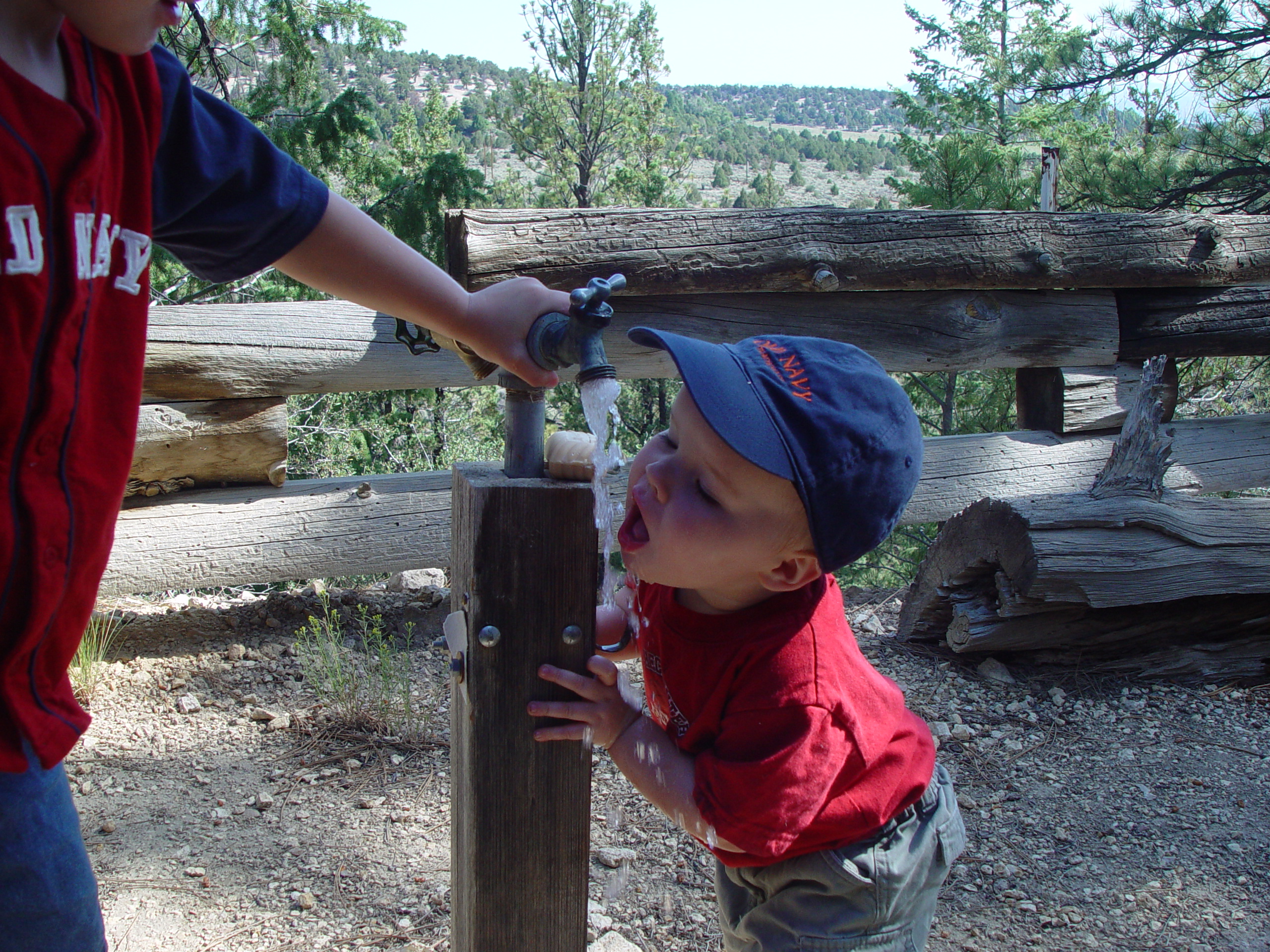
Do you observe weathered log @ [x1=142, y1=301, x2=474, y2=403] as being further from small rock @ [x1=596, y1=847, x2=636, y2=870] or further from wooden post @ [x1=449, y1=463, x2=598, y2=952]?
wooden post @ [x1=449, y1=463, x2=598, y2=952]

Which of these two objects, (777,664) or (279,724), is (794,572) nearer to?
(777,664)

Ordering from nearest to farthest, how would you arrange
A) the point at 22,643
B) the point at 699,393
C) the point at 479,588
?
the point at 22,643
the point at 699,393
the point at 479,588

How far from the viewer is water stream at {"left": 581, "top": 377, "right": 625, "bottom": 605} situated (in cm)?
114

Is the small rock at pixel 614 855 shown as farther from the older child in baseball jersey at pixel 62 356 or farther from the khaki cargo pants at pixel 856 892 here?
the older child in baseball jersey at pixel 62 356

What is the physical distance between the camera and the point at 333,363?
3.48 meters

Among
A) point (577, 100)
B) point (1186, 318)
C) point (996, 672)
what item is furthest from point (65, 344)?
point (577, 100)

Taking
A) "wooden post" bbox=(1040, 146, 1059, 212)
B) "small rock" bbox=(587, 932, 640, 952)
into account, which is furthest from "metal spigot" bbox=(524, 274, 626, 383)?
"wooden post" bbox=(1040, 146, 1059, 212)

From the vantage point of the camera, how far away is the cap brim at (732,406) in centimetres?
108

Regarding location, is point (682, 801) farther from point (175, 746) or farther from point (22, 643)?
point (175, 746)

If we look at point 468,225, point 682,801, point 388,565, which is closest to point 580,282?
point 468,225

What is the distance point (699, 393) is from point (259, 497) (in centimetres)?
278

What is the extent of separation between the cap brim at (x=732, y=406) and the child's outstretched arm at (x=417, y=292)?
236mm

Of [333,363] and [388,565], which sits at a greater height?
[333,363]

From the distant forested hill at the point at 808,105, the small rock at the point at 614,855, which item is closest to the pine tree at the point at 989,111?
the small rock at the point at 614,855
